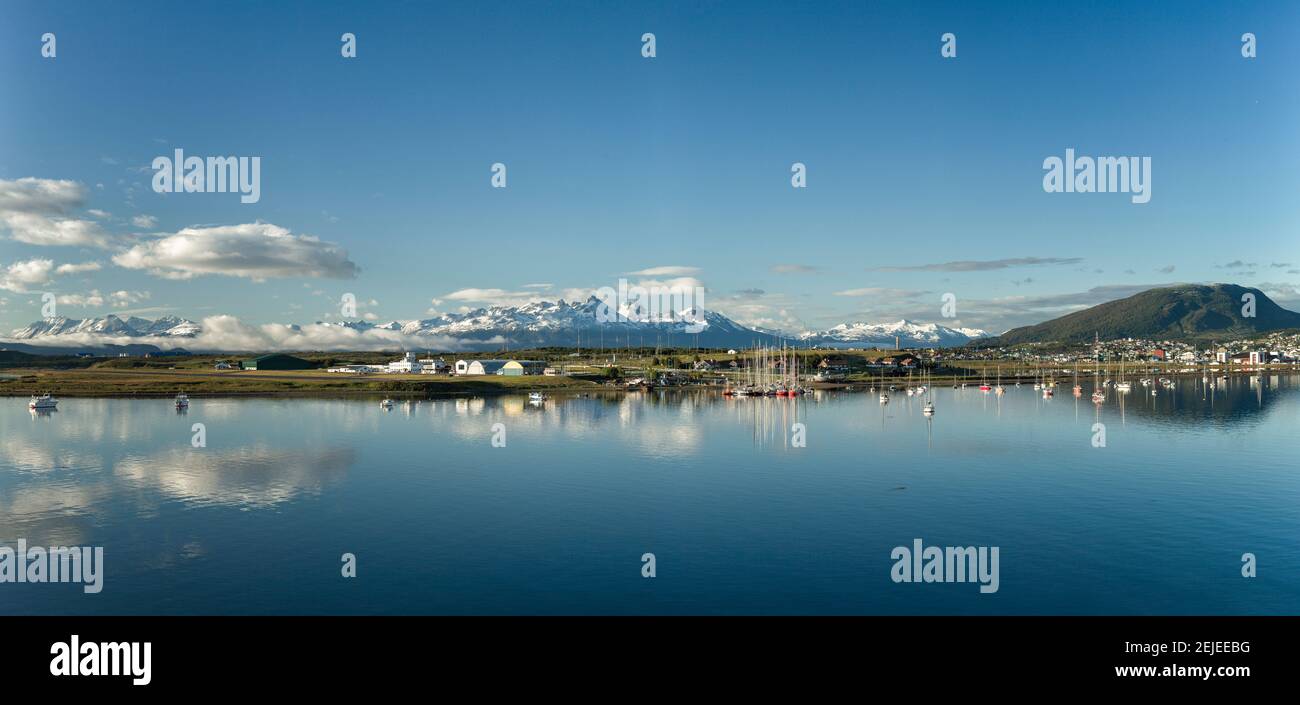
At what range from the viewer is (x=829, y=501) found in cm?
4538

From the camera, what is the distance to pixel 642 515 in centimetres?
4159

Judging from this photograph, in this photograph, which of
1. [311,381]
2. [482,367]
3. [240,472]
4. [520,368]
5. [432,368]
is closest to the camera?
[240,472]

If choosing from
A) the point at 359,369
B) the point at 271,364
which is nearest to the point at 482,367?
the point at 359,369

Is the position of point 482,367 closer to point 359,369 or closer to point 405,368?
point 405,368

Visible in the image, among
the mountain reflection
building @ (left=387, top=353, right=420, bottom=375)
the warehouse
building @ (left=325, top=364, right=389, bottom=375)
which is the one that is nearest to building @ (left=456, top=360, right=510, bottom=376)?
the warehouse

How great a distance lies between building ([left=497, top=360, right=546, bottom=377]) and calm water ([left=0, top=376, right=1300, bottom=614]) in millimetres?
88262

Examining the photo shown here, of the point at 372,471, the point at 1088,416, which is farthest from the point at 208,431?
the point at 1088,416

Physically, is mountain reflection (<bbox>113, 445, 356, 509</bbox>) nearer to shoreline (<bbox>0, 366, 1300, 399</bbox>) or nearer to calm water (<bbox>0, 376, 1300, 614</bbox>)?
calm water (<bbox>0, 376, 1300, 614</bbox>)

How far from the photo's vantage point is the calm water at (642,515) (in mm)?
28438

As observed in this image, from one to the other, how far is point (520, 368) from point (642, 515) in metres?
136

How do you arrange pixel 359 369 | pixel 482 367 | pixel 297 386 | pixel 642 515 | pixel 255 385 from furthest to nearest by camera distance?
pixel 482 367 < pixel 359 369 < pixel 297 386 < pixel 255 385 < pixel 642 515

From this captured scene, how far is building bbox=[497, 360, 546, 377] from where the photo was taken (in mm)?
173750
